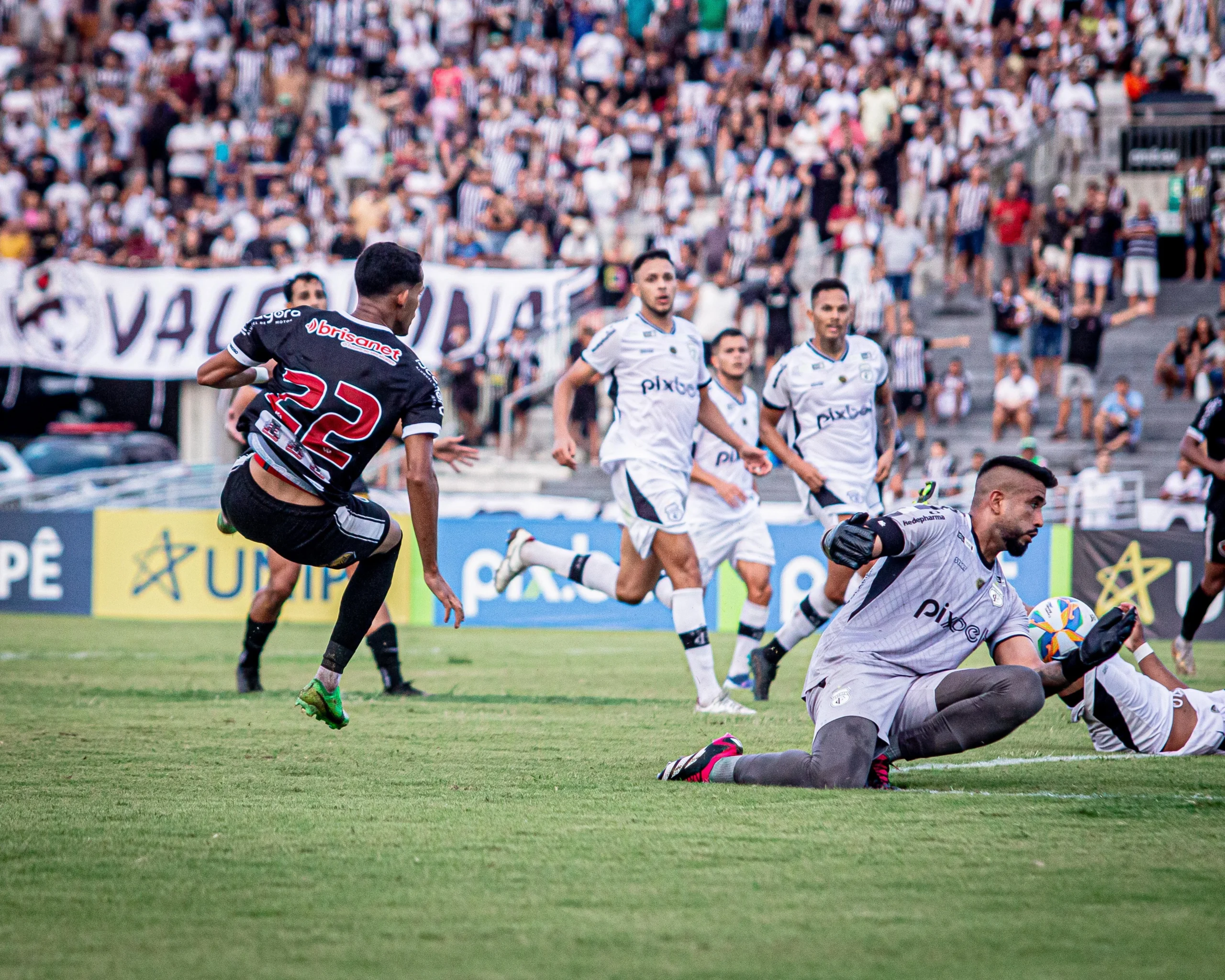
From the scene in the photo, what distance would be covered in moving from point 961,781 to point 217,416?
20.1 metres

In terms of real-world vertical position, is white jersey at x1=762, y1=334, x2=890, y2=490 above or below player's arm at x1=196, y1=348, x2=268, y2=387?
below

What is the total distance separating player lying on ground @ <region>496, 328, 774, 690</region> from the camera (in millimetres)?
10758

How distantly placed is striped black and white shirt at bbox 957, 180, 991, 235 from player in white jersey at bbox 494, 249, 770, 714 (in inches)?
556

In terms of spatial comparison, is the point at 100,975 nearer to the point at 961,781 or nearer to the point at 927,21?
the point at 961,781

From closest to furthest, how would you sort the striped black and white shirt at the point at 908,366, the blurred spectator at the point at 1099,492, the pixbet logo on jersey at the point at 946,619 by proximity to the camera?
the pixbet logo on jersey at the point at 946,619, the blurred spectator at the point at 1099,492, the striped black and white shirt at the point at 908,366

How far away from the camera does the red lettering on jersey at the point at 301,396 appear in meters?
6.23

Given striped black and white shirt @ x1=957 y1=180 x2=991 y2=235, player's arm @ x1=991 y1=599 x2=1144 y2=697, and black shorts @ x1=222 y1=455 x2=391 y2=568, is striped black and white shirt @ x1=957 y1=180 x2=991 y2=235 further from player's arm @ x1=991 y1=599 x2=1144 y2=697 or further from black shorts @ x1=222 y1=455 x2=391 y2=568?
black shorts @ x1=222 y1=455 x2=391 y2=568

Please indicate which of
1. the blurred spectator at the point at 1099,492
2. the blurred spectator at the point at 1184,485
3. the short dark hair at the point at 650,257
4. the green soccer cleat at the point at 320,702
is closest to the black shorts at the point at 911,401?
the blurred spectator at the point at 1099,492

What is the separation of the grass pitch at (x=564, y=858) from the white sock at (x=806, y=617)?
1584mm

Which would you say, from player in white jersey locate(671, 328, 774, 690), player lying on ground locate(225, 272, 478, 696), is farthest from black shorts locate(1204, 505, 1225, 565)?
player lying on ground locate(225, 272, 478, 696)

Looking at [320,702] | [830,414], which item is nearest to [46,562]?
[830,414]

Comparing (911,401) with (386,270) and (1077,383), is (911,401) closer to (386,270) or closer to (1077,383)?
(1077,383)

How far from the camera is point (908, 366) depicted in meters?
20.7

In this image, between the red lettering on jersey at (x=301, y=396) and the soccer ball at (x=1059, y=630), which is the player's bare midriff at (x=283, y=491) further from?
the soccer ball at (x=1059, y=630)
